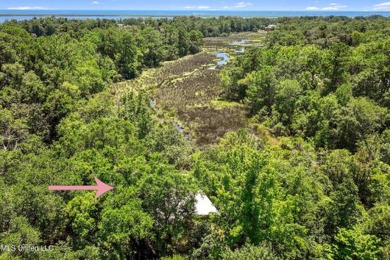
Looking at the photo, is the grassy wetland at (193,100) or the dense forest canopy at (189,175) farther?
the grassy wetland at (193,100)

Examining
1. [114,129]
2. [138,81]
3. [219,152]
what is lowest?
[138,81]

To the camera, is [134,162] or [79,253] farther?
[134,162]

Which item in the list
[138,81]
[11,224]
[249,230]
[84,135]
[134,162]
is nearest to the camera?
[11,224]

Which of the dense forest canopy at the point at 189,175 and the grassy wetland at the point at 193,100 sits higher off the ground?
the dense forest canopy at the point at 189,175

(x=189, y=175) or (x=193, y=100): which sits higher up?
(x=189, y=175)

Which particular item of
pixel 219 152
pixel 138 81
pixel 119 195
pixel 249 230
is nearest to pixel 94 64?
pixel 138 81

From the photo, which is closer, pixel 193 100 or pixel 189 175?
pixel 189 175

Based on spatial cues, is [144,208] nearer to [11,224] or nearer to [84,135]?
[11,224]

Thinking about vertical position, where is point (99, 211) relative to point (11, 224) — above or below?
below
